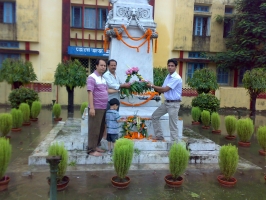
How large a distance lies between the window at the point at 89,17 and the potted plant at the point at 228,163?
1356 cm

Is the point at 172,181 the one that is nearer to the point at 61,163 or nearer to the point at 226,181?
the point at 226,181

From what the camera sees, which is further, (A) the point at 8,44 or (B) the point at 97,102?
(A) the point at 8,44

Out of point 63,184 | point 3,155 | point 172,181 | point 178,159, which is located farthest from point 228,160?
point 3,155

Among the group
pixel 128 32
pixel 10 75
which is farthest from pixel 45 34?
pixel 128 32

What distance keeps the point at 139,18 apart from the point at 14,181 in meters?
4.62

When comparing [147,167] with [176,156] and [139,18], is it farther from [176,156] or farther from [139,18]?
[139,18]

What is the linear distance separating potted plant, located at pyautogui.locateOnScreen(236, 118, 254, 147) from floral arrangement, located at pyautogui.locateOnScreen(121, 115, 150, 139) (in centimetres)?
298

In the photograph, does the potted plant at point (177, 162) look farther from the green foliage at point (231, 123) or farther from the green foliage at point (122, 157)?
the green foliage at point (231, 123)

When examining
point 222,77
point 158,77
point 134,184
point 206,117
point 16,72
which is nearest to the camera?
point 134,184

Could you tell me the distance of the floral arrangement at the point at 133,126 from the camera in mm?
5387

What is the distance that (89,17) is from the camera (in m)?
16.0

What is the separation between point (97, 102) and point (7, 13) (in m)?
13.8

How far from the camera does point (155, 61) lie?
661 inches

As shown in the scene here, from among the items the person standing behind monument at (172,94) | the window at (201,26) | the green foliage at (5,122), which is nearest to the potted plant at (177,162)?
the person standing behind monument at (172,94)
